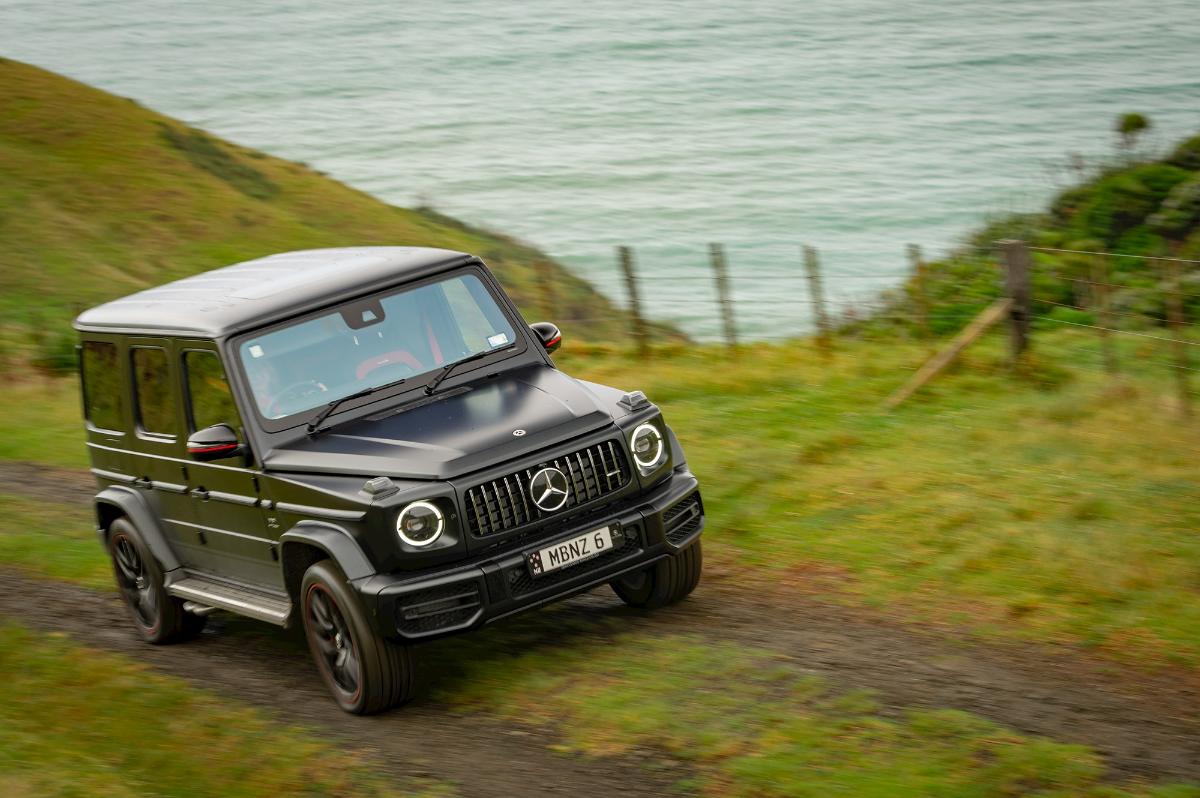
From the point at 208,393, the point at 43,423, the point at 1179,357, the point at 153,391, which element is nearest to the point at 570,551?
the point at 208,393

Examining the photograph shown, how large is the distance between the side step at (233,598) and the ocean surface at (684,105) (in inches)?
548

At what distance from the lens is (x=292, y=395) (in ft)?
22.4

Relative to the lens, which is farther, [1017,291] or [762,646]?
[1017,291]

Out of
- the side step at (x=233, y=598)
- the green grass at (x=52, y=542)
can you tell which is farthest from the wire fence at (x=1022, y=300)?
the side step at (x=233, y=598)

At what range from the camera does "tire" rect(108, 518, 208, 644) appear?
7.88 meters

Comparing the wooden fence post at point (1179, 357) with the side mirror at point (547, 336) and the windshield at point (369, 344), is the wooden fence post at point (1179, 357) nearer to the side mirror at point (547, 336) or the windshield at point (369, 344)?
the side mirror at point (547, 336)

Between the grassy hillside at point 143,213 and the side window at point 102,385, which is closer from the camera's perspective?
the side window at point 102,385

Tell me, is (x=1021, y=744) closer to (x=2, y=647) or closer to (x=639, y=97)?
(x=2, y=647)

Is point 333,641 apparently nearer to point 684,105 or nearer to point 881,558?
point 881,558

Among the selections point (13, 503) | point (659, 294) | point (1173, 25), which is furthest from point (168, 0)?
point (13, 503)

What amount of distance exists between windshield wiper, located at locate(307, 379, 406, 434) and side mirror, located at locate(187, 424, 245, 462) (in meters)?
0.37

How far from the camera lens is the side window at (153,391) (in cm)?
741

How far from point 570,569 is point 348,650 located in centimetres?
113

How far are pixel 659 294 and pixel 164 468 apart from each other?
75.0 ft
